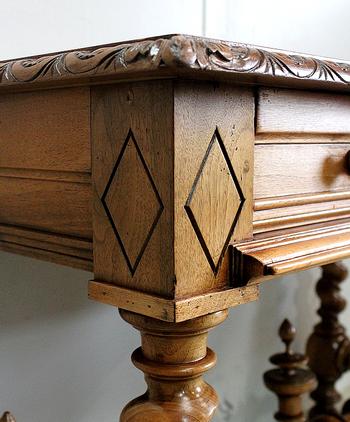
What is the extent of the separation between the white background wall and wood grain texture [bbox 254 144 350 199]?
45cm

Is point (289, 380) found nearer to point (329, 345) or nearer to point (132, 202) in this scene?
point (329, 345)

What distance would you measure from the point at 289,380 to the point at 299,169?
69cm

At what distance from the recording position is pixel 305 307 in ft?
4.68

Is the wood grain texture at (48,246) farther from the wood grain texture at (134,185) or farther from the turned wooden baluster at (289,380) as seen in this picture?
the turned wooden baluster at (289,380)

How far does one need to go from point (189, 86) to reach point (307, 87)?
137 mm

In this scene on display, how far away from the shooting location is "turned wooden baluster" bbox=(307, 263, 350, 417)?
49.0 inches

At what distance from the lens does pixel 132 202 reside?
480mm

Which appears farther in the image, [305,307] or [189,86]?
[305,307]

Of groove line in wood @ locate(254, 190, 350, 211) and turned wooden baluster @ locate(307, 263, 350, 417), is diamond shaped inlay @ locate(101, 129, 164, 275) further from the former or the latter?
→ turned wooden baluster @ locate(307, 263, 350, 417)

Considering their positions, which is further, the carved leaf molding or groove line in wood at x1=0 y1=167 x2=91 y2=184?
groove line in wood at x1=0 y1=167 x2=91 y2=184

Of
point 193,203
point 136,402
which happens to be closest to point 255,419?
point 136,402

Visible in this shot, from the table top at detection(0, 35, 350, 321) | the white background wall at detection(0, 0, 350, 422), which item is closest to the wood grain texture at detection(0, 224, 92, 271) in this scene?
the table top at detection(0, 35, 350, 321)

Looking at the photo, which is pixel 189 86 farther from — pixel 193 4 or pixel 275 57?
pixel 193 4

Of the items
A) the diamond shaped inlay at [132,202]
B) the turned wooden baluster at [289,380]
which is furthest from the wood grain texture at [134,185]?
the turned wooden baluster at [289,380]
